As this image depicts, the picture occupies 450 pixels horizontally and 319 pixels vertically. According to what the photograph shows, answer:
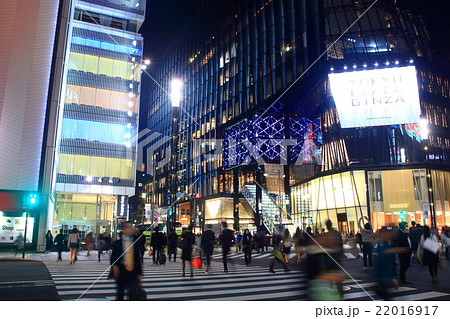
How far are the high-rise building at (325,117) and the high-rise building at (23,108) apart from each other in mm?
10809

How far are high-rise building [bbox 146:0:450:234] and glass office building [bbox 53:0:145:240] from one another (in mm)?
9677

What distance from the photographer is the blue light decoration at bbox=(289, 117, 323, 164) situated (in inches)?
1638

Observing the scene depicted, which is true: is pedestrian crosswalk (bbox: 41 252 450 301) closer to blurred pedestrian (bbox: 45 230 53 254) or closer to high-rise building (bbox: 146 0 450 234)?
high-rise building (bbox: 146 0 450 234)

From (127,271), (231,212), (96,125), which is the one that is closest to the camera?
(127,271)

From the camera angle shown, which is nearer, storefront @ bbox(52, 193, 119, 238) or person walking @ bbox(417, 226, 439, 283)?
person walking @ bbox(417, 226, 439, 283)

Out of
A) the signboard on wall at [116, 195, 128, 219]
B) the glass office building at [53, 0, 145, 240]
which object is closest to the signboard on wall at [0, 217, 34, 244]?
the glass office building at [53, 0, 145, 240]

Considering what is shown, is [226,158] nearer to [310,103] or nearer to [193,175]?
[310,103]

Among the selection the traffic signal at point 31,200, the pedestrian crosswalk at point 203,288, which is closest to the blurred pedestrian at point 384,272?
the pedestrian crosswalk at point 203,288

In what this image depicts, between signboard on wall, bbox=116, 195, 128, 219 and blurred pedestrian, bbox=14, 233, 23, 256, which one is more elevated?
signboard on wall, bbox=116, 195, 128, 219

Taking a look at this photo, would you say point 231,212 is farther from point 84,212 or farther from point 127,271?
point 127,271

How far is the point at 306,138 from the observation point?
4366 cm

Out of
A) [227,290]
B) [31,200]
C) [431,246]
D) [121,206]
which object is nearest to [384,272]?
[227,290]

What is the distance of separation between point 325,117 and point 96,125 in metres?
26.8

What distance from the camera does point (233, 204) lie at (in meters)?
55.2
